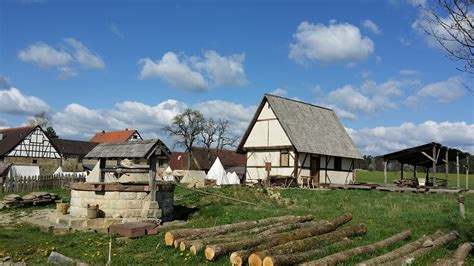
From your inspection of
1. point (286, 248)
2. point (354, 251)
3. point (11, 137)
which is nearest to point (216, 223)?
point (286, 248)

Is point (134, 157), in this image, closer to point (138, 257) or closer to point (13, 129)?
point (138, 257)

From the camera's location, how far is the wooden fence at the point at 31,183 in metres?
27.2

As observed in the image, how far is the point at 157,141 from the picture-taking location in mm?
14461

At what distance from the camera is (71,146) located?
204 feet

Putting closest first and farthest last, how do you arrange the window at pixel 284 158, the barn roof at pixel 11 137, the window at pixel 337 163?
the window at pixel 284 158 → the window at pixel 337 163 → the barn roof at pixel 11 137

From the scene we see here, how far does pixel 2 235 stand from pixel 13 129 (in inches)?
1921

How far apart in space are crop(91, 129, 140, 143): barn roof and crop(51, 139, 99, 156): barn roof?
24.3 feet

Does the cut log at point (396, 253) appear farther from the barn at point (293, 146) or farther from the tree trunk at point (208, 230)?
the barn at point (293, 146)

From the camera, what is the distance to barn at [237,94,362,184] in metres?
30.8

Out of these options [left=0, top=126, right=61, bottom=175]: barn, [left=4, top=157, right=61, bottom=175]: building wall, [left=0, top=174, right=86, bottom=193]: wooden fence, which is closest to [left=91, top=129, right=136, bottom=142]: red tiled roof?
[left=4, top=157, right=61, bottom=175]: building wall

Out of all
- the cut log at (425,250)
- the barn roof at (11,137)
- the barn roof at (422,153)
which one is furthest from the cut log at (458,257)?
→ the barn roof at (11,137)

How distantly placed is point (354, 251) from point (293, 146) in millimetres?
21787

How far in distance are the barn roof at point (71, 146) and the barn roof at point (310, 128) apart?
35.4 metres

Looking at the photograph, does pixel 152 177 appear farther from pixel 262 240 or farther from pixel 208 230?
pixel 262 240
